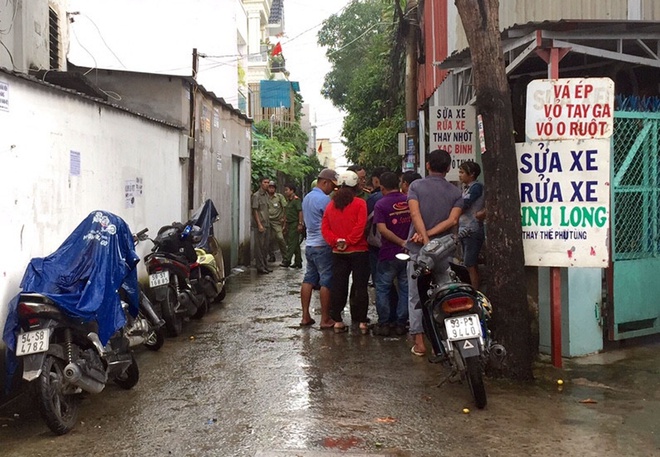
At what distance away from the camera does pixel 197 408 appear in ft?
18.4

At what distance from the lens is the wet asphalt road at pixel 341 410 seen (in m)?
4.73

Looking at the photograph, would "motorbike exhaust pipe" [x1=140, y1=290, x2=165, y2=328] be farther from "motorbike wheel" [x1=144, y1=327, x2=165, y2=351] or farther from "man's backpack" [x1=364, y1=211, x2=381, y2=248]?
"man's backpack" [x1=364, y1=211, x2=381, y2=248]

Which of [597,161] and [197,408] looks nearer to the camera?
[197,408]

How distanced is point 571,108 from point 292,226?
9806 mm

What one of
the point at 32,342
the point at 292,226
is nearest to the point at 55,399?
the point at 32,342

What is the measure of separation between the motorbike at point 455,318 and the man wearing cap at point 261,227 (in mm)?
9178

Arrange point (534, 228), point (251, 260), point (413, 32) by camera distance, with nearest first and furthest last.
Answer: point (534, 228), point (413, 32), point (251, 260)

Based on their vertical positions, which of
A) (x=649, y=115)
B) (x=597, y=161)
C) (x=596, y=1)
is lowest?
(x=597, y=161)

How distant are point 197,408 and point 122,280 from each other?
1.22 meters

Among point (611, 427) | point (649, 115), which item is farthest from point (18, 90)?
point (649, 115)

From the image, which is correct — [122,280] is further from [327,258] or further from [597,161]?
[597,161]

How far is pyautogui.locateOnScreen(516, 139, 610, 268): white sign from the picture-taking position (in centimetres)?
625

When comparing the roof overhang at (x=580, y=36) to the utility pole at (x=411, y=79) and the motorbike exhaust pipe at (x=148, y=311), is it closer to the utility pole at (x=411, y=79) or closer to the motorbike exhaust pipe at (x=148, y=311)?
the motorbike exhaust pipe at (x=148, y=311)

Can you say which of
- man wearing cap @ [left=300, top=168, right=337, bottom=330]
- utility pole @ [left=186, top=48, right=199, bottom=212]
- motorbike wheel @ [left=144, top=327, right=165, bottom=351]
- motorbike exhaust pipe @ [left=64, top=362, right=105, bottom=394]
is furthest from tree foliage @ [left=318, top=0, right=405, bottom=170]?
motorbike exhaust pipe @ [left=64, top=362, right=105, bottom=394]
